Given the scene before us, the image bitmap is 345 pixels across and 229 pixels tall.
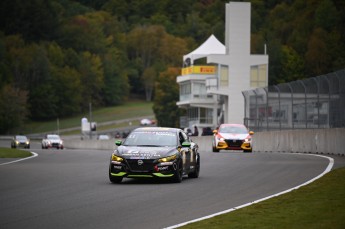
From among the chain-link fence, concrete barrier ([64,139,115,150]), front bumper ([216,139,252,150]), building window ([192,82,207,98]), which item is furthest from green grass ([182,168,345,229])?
building window ([192,82,207,98])

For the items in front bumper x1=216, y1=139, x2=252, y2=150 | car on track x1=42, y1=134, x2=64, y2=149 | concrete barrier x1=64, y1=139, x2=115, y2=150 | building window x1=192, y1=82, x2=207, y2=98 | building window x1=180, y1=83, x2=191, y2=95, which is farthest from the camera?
building window x1=180, y1=83, x2=191, y2=95

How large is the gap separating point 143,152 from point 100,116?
503ft

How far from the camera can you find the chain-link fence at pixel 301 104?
116 ft

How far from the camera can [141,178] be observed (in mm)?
23062

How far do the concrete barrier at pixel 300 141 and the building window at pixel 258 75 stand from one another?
48973 mm

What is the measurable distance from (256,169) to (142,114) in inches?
5794

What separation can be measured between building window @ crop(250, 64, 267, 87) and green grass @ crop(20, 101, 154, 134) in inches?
2164

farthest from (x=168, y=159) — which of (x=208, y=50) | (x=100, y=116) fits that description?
(x=100, y=116)

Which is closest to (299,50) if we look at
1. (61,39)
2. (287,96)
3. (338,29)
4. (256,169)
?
(338,29)

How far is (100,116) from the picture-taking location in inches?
6855

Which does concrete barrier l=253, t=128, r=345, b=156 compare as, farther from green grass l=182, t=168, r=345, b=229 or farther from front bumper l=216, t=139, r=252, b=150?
green grass l=182, t=168, r=345, b=229

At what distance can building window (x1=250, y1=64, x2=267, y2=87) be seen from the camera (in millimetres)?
106625

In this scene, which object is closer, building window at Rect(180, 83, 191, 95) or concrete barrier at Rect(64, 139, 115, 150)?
concrete barrier at Rect(64, 139, 115, 150)

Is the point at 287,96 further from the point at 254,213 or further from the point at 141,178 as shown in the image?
the point at 254,213
